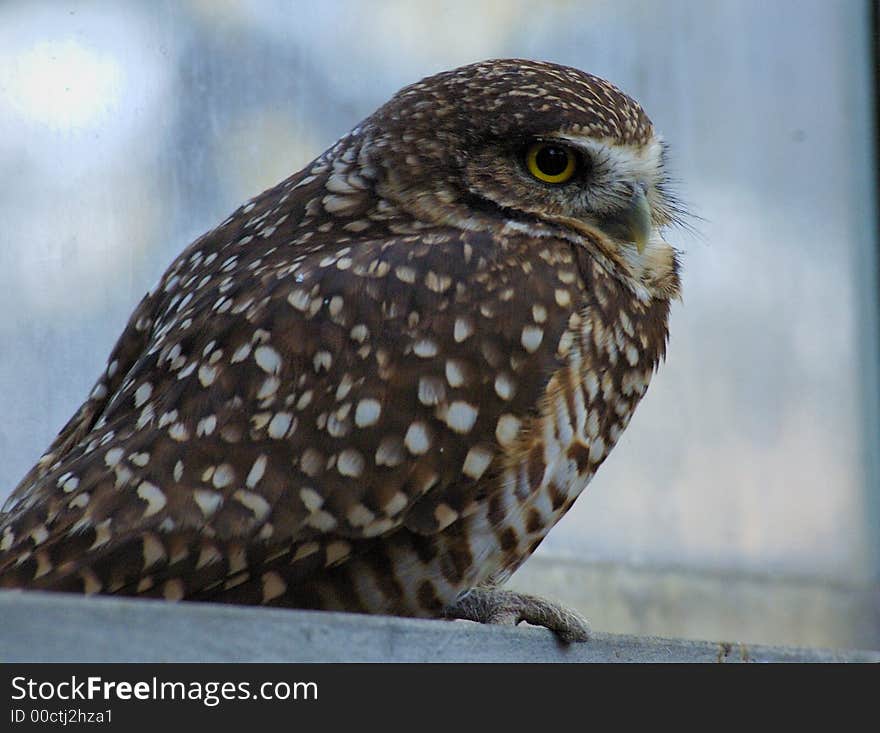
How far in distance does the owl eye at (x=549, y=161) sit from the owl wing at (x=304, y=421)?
24 cm

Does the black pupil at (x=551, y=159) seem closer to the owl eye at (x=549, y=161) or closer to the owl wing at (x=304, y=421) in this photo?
the owl eye at (x=549, y=161)

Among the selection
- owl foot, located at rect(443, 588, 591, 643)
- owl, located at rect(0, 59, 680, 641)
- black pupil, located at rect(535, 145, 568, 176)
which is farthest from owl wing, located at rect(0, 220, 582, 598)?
black pupil, located at rect(535, 145, 568, 176)

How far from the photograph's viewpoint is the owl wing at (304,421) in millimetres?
1829

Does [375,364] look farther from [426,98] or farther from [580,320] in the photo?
[426,98]

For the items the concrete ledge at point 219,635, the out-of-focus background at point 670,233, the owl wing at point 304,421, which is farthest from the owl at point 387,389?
the out-of-focus background at point 670,233

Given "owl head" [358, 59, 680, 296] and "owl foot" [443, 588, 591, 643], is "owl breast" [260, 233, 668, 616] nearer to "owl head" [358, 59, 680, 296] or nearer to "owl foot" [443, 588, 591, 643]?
"owl foot" [443, 588, 591, 643]

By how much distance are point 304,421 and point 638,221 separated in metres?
0.82

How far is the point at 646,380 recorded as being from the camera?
7.63 ft

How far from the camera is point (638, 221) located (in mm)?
2420

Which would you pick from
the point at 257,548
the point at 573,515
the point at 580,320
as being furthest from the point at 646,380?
the point at 573,515

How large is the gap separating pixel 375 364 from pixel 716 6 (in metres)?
2.58

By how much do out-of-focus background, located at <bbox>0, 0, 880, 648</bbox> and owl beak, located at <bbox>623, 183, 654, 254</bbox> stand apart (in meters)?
0.31

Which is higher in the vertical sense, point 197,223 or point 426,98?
point 426,98

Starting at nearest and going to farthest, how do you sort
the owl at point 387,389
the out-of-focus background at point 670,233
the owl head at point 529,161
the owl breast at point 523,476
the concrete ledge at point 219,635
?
the concrete ledge at point 219,635 → the owl at point 387,389 → the owl breast at point 523,476 → the owl head at point 529,161 → the out-of-focus background at point 670,233
